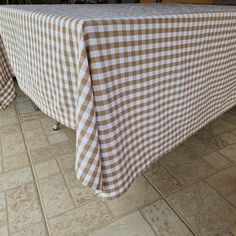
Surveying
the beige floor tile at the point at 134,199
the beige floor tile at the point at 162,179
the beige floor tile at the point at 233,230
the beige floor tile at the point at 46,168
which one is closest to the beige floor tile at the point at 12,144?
the beige floor tile at the point at 46,168

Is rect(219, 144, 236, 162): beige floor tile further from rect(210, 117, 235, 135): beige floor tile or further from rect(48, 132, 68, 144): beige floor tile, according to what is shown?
rect(48, 132, 68, 144): beige floor tile

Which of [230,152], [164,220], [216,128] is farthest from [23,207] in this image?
[216,128]

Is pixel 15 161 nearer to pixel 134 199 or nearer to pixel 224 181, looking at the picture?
pixel 134 199

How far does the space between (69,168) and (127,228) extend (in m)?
0.49

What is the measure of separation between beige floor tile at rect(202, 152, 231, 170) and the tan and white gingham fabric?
411mm

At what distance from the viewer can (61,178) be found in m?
1.20

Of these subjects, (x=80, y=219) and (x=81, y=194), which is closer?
(x=80, y=219)

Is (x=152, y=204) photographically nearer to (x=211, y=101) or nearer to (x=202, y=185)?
(x=202, y=185)

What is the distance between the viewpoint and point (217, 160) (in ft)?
4.50

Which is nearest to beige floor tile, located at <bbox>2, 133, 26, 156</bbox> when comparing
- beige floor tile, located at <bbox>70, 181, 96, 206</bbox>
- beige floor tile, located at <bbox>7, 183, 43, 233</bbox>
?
beige floor tile, located at <bbox>7, 183, 43, 233</bbox>

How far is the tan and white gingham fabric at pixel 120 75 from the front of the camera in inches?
23.7

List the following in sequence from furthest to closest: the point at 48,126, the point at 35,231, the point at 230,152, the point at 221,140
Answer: the point at 48,126 → the point at 221,140 → the point at 230,152 → the point at 35,231

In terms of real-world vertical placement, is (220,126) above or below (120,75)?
below

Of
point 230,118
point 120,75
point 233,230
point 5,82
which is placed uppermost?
point 120,75
